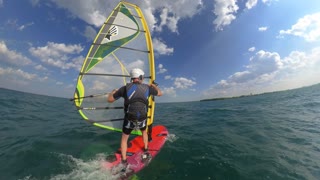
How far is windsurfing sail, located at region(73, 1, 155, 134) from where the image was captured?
21.8 feet

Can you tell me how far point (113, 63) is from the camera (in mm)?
7164

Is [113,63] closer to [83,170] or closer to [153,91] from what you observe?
[153,91]

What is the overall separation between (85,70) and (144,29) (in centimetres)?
265

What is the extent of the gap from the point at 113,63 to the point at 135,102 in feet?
8.31

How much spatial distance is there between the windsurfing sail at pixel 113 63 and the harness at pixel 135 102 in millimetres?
1771

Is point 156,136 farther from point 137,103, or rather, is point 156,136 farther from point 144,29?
point 144,29

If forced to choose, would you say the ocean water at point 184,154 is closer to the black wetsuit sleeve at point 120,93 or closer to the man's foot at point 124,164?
the man's foot at point 124,164

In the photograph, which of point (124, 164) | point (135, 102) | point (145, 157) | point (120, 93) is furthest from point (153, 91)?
point (124, 164)

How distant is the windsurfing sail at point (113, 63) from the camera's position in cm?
664

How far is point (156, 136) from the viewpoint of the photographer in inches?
302

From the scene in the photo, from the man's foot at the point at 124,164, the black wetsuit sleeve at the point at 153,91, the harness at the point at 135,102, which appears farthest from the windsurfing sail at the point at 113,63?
the man's foot at the point at 124,164

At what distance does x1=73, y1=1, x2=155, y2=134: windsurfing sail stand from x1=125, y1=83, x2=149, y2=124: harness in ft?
5.81

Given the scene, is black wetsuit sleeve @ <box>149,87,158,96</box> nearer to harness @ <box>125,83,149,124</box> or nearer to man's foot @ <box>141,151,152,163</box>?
harness @ <box>125,83,149,124</box>

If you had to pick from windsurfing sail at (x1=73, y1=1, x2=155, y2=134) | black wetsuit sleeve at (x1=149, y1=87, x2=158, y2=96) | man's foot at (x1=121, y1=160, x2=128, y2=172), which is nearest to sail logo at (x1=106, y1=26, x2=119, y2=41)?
windsurfing sail at (x1=73, y1=1, x2=155, y2=134)
